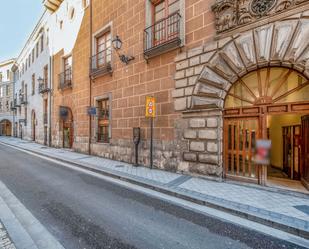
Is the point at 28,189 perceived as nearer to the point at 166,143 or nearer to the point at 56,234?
the point at 56,234

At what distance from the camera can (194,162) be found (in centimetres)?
717

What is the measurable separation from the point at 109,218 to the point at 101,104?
29.5 ft

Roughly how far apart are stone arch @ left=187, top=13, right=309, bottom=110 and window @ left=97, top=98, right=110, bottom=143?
5792 millimetres

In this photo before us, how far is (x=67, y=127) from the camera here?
16.0 metres

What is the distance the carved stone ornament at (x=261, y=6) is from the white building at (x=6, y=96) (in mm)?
42365

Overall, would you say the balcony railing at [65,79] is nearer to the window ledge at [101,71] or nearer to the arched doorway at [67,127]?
the arched doorway at [67,127]

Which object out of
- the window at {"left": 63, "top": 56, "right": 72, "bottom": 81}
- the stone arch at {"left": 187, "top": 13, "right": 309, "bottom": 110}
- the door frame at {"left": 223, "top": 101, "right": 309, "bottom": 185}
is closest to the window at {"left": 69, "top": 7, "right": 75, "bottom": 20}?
the window at {"left": 63, "top": 56, "right": 72, "bottom": 81}

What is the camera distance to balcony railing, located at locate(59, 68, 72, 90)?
49.0ft

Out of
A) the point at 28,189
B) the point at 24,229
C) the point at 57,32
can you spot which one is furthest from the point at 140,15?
the point at 57,32

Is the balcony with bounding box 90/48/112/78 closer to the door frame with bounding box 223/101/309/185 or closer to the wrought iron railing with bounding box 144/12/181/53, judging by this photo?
the wrought iron railing with bounding box 144/12/181/53

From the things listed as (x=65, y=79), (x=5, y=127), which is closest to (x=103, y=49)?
(x=65, y=79)

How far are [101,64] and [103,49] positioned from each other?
917 mm

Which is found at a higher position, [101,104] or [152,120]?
[101,104]

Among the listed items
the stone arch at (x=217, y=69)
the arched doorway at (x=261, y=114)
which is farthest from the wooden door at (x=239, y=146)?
the stone arch at (x=217, y=69)
